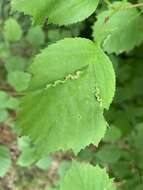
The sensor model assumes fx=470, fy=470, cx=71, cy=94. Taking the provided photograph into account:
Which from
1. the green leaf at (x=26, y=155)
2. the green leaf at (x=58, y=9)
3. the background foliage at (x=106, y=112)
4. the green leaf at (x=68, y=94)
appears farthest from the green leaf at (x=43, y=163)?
the green leaf at (x=58, y=9)

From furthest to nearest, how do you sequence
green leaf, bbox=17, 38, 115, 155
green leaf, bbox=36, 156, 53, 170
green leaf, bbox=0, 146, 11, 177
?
green leaf, bbox=36, 156, 53, 170 → green leaf, bbox=0, 146, 11, 177 → green leaf, bbox=17, 38, 115, 155

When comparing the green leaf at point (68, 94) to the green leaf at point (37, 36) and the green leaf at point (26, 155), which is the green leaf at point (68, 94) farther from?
the green leaf at point (37, 36)

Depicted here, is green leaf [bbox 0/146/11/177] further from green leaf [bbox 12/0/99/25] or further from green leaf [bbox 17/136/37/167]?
green leaf [bbox 12/0/99/25]

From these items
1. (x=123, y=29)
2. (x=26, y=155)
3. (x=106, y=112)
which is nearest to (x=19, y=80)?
(x=26, y=155)

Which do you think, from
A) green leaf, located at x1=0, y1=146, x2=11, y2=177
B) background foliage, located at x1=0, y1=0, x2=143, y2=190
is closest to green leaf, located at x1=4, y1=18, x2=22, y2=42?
background foliage, located at x1=0, y1=0, x2=143, y2=190

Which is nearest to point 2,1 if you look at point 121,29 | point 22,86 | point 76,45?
point 22,86

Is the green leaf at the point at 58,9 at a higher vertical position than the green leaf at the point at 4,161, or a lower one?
higher
